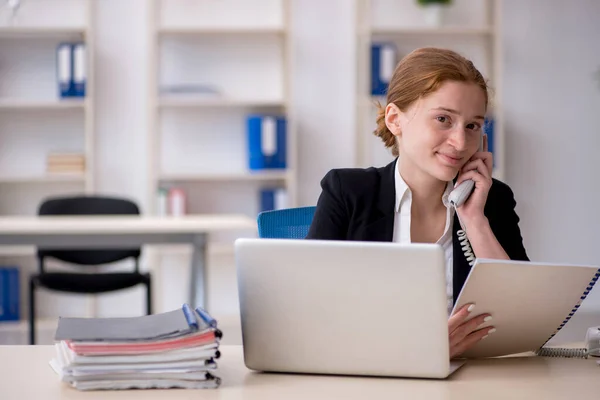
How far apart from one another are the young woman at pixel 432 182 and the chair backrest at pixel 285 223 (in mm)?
109

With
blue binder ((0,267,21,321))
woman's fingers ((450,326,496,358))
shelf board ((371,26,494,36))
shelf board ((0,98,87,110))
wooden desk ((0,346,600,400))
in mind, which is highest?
shelf board ((371,26,494,36))

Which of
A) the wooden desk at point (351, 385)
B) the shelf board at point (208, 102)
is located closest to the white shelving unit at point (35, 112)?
the shelf board at point (208, 102)

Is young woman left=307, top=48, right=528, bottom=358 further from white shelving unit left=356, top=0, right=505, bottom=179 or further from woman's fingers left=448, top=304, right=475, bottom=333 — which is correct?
white shelving unit left=356, top=0, right=505, bottom=179

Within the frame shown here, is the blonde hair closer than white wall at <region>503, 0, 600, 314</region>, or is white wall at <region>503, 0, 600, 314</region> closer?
the blonde hair

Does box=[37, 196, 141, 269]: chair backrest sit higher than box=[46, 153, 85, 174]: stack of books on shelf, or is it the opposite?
box=[46, 153, 85, 174]: stack of books on shelf

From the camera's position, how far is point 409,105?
1.84m

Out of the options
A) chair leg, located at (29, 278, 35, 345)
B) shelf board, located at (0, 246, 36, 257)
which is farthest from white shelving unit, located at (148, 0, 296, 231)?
chair leg, located at (29, 278, 35, 345)

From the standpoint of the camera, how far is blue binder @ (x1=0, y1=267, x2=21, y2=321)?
16.4 feet

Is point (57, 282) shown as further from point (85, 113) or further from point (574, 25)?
point (574, 25)

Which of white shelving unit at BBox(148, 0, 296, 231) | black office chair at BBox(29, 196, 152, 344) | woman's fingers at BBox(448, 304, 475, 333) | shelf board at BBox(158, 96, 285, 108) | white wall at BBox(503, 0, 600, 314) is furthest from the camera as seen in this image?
white wall at BBox(503, 0, 600, 314)

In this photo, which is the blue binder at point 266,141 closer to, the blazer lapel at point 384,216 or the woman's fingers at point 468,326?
the blazer lapel at point 384,216

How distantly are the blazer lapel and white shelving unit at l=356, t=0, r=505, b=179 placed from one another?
332cm

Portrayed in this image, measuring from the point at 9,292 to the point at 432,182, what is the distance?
3788 mm

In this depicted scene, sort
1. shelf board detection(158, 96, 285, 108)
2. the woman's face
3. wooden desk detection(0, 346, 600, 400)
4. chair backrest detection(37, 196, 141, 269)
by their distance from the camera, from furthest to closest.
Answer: shelf board detection(158, 96, 285, 108), chair backrest detection(37, 196, 141, 269), the woman's face, wooden desk detection(0, 346, 600, 400)
